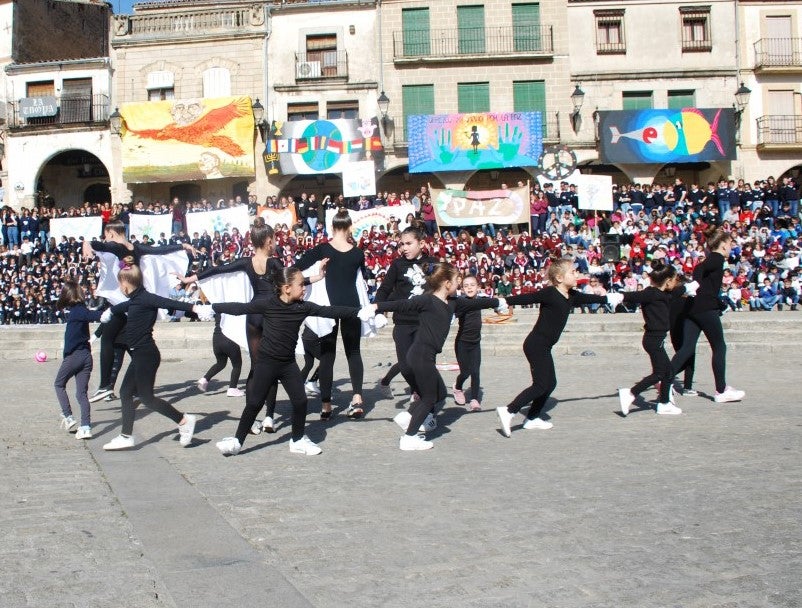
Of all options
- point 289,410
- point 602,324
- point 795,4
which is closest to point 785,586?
point 289,410

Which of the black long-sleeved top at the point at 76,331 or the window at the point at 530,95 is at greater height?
the window at the point at 530,95

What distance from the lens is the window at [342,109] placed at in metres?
34.3

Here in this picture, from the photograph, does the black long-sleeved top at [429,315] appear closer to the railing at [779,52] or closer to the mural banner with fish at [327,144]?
the mural banner with fish at [327,144]

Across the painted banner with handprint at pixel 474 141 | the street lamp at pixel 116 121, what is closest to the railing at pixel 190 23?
the street lamp at pixel 116 121

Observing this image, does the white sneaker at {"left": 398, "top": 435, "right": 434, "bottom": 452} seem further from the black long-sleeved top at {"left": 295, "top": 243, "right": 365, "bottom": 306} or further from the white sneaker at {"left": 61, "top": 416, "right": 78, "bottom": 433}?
the white sneaker at {"left": 61, "top": 416, "right": 78, "bottom": 433}

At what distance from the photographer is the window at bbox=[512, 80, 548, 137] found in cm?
3406

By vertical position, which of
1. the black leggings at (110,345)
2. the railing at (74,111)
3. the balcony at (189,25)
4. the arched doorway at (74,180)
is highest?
the balcony at (189,25)

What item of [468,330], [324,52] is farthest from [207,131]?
[468,330]

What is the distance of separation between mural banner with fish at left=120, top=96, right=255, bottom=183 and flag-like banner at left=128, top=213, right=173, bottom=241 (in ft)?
18.2

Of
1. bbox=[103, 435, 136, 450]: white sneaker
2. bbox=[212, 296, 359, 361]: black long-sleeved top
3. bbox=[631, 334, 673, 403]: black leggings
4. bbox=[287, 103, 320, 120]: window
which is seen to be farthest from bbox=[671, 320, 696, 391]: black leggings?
bbox=[287, 103, 320, 120]: window

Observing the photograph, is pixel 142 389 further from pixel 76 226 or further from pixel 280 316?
pixel 76 226

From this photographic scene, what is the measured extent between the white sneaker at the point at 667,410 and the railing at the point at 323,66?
27.2 metres

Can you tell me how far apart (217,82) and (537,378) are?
29.1 meters

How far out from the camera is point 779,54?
34344 mm
